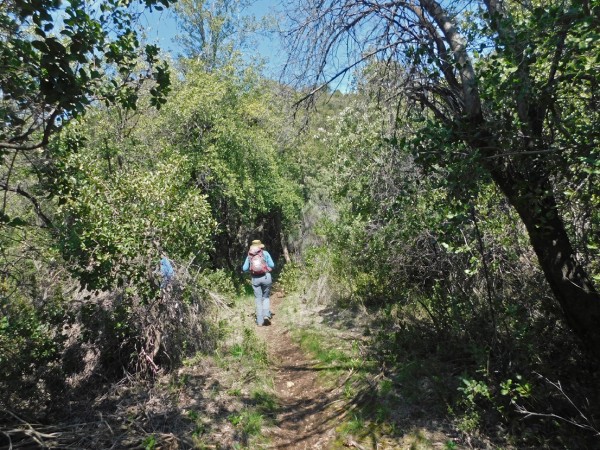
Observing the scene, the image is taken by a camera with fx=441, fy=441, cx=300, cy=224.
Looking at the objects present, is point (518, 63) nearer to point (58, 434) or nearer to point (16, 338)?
point (58, 434)

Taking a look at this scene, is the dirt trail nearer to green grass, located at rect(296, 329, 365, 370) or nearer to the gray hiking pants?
green grass, located at rect(296, 329, 365, 370)

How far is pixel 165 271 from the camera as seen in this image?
6.53 metres

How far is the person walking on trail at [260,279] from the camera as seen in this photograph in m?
9.77

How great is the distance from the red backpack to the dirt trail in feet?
5.96

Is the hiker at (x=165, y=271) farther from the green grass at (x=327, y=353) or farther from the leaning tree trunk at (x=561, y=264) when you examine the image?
Result: the leaning tree trunk at (x=561, y=264)

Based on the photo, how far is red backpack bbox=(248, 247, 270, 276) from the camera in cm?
983

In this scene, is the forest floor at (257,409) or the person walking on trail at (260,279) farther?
the person walking on trail at (260,279)

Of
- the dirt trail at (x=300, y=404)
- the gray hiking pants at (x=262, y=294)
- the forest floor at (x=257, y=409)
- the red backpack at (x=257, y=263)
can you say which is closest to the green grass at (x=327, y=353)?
the forest floor at (x=257, y=409)

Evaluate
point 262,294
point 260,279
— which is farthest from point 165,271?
point 262,294

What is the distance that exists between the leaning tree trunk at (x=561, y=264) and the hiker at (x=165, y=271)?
4.59 m

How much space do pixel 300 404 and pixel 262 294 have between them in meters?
4.14

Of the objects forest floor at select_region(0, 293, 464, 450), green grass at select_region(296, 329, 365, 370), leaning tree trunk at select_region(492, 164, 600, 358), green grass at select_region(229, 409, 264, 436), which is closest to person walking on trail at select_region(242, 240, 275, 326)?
green grass at select_region(296, 329, 365, 370)

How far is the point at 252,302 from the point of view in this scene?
12641mm

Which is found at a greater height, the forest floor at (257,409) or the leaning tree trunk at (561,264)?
the leaning tree trunk at (561,264)
